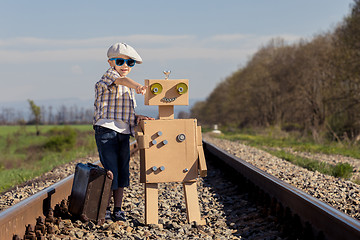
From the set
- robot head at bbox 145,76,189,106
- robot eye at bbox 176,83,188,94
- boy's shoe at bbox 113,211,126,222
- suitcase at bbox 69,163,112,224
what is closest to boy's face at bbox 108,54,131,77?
robot head at bbox 145,76,189,106

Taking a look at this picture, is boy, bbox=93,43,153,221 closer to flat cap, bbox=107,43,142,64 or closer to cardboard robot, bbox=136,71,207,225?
flat cap, bbox=107,43,142,64

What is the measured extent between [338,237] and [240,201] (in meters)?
2.95

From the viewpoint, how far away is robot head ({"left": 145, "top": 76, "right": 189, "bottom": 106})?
4.80 m

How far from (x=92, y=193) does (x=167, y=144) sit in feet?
2.91

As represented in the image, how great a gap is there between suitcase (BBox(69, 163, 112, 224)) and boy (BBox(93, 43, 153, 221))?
16 centimetres

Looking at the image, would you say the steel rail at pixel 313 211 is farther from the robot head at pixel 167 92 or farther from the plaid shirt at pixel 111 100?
the plaid shirt at pixel 111 100

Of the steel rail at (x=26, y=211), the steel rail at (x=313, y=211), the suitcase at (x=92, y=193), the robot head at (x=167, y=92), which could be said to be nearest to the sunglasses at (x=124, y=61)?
the robot head at (x=167, y=92)

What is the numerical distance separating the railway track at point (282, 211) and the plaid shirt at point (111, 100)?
104cm

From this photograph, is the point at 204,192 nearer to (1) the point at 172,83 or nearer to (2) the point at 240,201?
(2) the point at 240,201

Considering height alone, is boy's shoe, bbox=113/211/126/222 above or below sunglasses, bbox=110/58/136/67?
below

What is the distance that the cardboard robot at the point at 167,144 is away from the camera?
479 cm

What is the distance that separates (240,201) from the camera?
6391mm

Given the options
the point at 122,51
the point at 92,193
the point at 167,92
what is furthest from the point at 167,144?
the point at 122,51

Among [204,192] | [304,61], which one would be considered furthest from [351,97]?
[204,192]
